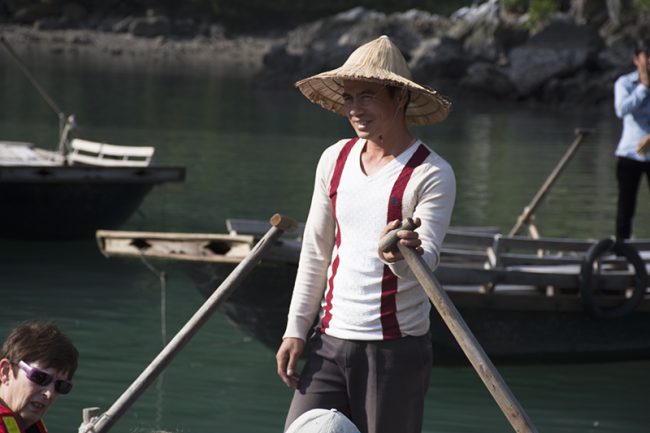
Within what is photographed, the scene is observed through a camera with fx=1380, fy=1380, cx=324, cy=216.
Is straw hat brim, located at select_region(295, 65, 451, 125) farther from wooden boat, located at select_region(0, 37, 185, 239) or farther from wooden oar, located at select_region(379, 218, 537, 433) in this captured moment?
wooden boat, located at select_region(0, 37, 185, 239)

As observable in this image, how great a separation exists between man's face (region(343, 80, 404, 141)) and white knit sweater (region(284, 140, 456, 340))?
9 cm

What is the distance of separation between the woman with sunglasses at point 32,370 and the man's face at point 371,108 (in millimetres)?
1137

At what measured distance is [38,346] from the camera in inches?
125

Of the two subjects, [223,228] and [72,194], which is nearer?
[72,194]

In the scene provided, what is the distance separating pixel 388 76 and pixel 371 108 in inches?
4.1

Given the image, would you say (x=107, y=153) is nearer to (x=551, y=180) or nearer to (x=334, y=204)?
(x=551, y=180)

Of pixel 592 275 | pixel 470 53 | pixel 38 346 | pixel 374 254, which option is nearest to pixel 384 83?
pixel 374 254

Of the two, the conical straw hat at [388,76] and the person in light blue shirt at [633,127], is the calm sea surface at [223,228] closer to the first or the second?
the person in light blue shirt at [633,127]

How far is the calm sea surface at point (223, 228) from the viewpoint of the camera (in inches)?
282

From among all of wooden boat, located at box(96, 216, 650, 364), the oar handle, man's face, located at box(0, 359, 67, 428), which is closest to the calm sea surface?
wooden boat, located at box(96, 216, 650, 364)

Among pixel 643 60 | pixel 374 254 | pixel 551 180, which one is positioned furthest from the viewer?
pixel 551 180

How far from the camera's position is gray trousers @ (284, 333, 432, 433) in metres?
3.88

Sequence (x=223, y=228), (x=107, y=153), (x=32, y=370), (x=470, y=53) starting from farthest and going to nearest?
(x=470, y=53) → (x=223, y=228) → (x=107, y=153) → (x=32, y=370)

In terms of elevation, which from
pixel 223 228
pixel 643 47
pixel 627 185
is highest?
pixel 643 47
